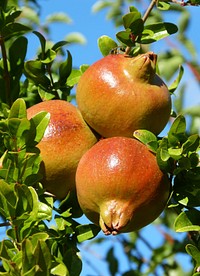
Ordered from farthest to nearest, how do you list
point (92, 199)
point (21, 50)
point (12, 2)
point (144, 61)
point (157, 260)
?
point (157, 260) < point (12, 2) < point (21, 50) < point (144, 61) < point (92, 199)

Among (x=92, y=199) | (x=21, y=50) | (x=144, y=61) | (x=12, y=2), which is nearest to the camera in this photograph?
(x=92, y=199)

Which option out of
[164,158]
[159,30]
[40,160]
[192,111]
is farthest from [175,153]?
[192,111]

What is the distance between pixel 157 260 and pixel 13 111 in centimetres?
142

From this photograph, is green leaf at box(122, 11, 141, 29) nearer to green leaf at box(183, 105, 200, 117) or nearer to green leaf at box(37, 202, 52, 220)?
green leaf at box(37, 202, 52, 220)

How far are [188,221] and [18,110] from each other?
38 cm

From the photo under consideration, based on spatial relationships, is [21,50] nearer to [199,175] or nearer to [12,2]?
[12,2]

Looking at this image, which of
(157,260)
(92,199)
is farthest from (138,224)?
(157,260)

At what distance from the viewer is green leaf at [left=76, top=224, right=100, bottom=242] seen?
1438 mm

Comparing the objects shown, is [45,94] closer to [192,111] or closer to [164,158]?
[164,158]

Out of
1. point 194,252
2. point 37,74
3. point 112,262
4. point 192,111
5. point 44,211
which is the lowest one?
point 112,262

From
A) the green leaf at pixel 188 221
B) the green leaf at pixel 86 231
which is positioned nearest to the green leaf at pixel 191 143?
the green leaf at pixel 188 221

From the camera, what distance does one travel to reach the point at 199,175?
4.49 feet

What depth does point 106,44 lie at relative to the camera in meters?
1.62

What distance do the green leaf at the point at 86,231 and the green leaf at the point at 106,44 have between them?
408 millimetres
